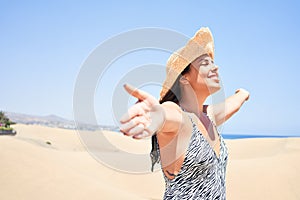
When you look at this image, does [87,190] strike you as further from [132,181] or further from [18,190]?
[132,181]

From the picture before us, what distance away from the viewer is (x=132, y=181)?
14.0m

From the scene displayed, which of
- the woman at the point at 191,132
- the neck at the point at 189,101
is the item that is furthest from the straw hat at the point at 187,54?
the neck at the point at 189,101

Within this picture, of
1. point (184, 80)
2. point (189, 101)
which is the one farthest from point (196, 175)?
point (184, 80)

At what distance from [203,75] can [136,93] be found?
3.09 feet

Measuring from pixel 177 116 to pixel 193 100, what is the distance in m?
0.54

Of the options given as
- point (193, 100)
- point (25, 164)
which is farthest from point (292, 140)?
point (193, 100)

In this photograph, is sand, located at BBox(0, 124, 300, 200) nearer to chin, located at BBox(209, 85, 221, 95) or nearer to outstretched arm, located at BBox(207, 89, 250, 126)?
outstretched arm, located at BBox(207, 89, 250, 126)

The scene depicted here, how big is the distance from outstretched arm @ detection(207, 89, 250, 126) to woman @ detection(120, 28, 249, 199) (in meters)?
0.38

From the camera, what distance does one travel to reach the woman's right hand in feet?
3.97

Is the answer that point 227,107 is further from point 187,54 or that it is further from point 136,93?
point 136,93

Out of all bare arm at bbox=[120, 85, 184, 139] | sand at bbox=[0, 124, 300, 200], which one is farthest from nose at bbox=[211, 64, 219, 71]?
sand at bbox=[0, 124, 300, 200]

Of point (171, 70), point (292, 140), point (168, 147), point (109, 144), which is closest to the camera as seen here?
point (109, 144)

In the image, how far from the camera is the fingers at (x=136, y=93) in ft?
4.18

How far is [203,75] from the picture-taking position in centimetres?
217
